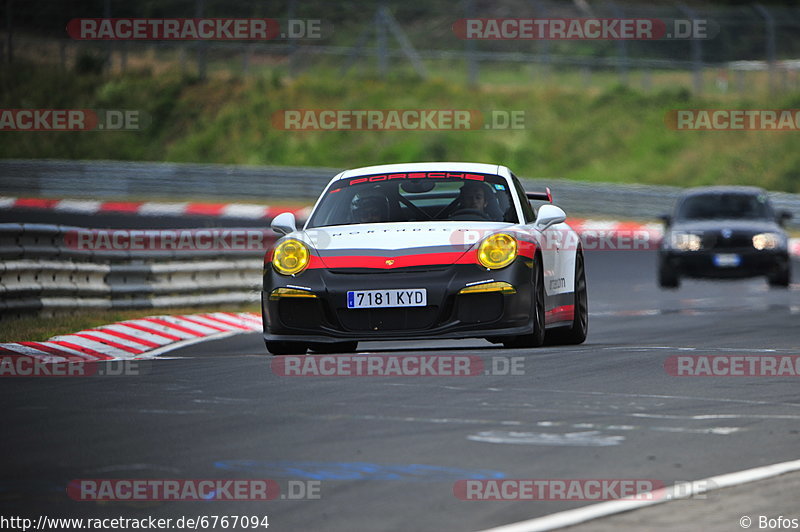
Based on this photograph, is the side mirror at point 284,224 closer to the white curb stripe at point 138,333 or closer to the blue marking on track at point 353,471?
the white curb stripe at point 138,333

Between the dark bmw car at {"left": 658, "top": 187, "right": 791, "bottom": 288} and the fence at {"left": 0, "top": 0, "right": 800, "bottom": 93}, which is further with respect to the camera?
the fence at {"left": 0, "top": 0, "right": 800, "bottom": 93}

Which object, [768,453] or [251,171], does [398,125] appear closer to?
[251,171]

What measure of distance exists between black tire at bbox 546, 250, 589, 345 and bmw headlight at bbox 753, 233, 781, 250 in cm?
918

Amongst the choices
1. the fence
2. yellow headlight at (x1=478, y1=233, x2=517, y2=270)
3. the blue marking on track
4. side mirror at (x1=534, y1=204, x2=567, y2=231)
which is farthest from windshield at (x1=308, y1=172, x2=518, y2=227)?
the fence

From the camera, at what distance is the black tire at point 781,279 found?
71.7 feet

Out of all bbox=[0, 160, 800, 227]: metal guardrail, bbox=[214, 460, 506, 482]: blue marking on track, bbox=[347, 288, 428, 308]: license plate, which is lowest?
bbox=[214, 460, 506, 482]: blue marking on track

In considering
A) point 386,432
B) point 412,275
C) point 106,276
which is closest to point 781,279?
point 106,276

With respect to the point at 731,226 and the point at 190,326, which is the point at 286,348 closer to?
the point at 190,326

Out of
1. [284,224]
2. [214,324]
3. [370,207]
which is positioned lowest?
[214,324]

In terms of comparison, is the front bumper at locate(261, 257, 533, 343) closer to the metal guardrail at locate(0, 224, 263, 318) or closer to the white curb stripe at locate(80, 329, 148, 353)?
the white curb stripe at locate(80, 329, 148, 353)

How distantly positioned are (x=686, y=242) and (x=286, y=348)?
38.0 ft

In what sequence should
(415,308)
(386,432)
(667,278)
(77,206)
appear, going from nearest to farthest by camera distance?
(386,432), (415,308), (667,278), (77,206)

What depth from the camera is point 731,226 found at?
21.9 meters

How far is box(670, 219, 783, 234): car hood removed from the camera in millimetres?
21786
